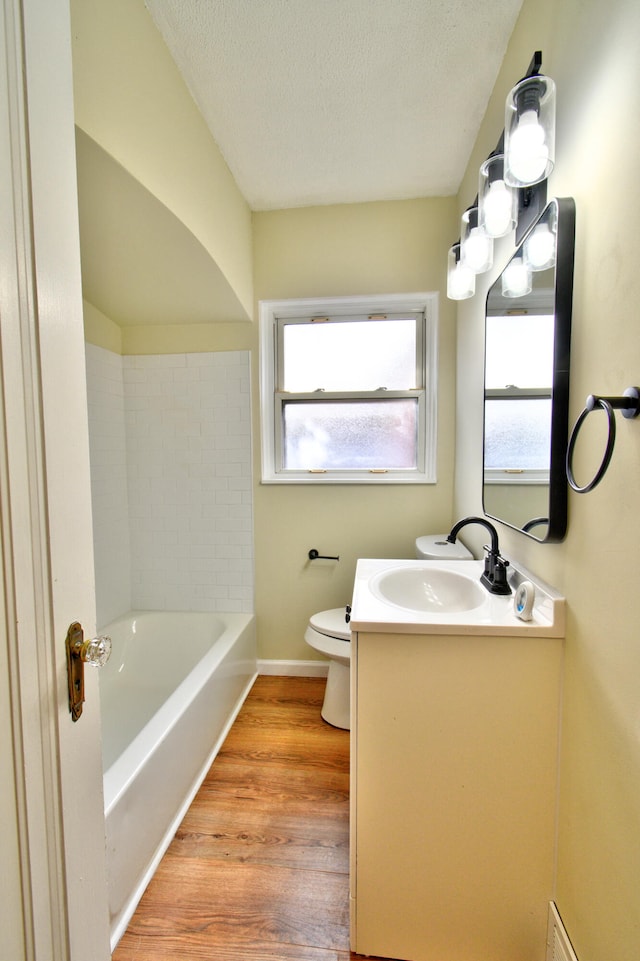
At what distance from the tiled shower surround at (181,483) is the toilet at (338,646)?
1.84ft

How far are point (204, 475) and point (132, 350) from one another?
82 centimetres

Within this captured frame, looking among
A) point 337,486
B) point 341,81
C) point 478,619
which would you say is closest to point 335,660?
point 337,486

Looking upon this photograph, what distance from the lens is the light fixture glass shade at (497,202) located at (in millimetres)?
1099

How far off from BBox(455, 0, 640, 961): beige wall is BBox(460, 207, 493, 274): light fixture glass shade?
325mm

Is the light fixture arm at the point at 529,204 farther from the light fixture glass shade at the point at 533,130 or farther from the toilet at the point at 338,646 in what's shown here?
the toilet at the point at 338,646

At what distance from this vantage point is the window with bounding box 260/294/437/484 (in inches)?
82.0

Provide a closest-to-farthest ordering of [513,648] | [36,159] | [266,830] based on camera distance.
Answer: [36,159] → [513,648] → [266,830]

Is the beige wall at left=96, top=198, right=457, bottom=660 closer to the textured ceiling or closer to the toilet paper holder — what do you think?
the toilet paper holder

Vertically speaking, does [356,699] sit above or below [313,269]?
below

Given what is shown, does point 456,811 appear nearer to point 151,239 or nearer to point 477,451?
point 477,451

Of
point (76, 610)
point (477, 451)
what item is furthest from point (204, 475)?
point (76, 610)

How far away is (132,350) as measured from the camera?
2.14m

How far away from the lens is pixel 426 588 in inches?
53.2

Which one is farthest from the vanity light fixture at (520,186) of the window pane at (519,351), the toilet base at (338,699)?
the toilet base at (338,699)
